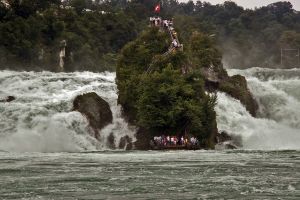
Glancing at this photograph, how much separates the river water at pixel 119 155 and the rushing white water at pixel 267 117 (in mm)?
92

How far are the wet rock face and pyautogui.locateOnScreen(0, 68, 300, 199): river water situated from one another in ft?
1.77

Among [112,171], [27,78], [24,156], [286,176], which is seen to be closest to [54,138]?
[24,156]

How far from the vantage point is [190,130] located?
147 ft

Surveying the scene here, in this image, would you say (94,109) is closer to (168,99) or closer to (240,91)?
(168,99)

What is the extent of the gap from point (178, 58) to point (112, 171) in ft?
70.8

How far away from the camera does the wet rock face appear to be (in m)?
46.5

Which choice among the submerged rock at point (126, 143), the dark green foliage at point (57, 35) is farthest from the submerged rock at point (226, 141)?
the dark green foliage at point (57, 35)

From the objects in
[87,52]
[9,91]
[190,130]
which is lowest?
[190,130]

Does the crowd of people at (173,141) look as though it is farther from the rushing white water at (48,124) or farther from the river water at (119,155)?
the rushing white water at (48,124)

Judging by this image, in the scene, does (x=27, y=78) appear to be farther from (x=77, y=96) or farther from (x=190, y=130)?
(x=190, y=130)

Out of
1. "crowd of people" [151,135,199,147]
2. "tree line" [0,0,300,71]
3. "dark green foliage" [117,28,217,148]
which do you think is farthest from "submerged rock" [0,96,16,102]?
"tree line" [0,0,300,71]

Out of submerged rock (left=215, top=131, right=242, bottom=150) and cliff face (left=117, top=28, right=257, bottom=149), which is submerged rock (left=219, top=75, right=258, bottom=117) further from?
submerged rock (left=215, top=131, right=242, bottom=150)

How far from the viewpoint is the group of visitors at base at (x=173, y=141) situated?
1750 inches

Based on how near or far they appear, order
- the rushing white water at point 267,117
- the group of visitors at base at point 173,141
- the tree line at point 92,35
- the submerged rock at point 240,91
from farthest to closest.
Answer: the tree line at point 92,35 → the submerged rock at point 240,91 → the rushing white water at point 267,117 → the group of visitors at base at point 173,141
